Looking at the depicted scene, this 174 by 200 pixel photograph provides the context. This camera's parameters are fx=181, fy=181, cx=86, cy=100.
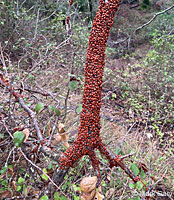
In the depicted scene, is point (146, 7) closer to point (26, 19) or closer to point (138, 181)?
point (26, 19)

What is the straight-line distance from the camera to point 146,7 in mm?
10320

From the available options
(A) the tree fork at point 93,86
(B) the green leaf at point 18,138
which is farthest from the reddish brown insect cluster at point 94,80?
(B) the green leaf at point 18,138

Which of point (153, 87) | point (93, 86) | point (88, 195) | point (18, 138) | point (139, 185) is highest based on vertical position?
point (93, 86)

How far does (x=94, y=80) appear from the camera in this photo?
35.9 inches

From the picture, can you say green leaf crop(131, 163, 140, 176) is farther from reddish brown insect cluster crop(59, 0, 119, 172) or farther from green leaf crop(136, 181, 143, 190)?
reddish brown insect cluster crop(59, 0, 119, 172)

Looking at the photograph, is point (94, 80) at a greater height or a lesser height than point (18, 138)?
greater

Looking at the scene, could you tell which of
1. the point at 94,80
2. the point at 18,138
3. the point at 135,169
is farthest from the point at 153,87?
the point at 18,138

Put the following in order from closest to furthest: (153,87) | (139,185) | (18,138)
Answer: (18,138) → (139,185) → (153,87)

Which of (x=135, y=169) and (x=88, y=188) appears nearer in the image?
(x=88, y=188)

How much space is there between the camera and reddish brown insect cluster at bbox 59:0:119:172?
89 centimetres

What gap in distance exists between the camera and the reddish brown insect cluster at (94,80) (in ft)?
2.92

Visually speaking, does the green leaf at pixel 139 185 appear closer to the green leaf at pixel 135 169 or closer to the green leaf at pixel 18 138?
the green leaf at pixel 135 169

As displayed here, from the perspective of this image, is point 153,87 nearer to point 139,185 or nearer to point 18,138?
point 139,185

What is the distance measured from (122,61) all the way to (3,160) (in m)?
5.41
